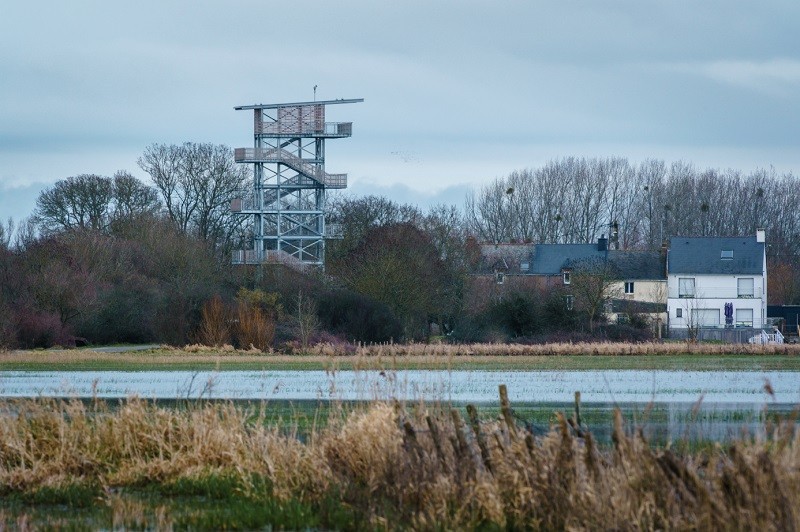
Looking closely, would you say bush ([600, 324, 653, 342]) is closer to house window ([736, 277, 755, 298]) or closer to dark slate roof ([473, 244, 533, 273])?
house window ([736, 277, 755, 298])

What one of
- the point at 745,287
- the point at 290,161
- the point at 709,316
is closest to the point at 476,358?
the point at 290,161

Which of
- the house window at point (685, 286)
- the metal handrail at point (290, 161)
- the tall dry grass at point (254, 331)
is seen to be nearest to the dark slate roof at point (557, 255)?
the house window at point (685, 286)

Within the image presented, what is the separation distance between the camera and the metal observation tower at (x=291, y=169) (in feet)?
262

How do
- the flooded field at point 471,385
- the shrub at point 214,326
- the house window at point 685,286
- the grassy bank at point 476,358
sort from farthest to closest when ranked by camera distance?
the house window at point 685,286
the shrub at point 214,326
the grassy bank at point 476,358
the flooded field at point 471,385

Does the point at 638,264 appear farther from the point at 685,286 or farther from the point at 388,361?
the point at 388,361

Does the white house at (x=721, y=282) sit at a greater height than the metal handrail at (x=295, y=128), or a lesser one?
lesser

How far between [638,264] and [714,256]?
257 inches

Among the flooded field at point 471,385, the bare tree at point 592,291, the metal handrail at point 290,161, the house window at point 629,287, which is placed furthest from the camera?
the house window at point 629,287

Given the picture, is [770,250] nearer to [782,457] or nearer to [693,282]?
[693,282]

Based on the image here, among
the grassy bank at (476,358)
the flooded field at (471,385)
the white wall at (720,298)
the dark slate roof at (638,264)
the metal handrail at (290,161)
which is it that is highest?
the metal handrail at (290,161)

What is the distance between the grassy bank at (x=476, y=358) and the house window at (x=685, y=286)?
37.9m

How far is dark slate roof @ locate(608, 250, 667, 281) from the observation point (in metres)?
91.5

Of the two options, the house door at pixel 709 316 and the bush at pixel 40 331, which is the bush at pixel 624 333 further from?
the bush at pixel 40 331

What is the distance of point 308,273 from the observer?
70125 mm
